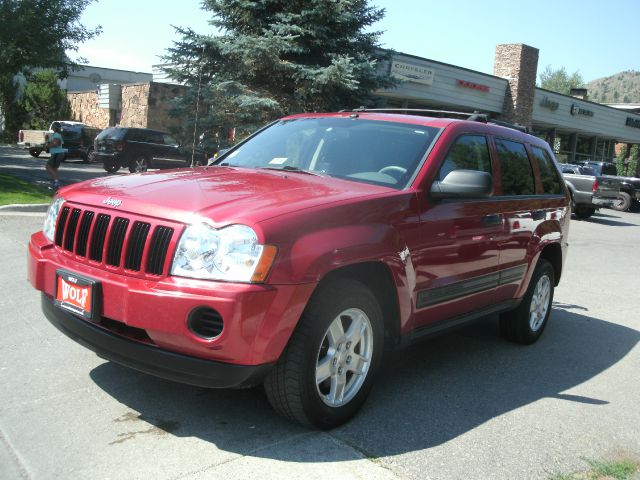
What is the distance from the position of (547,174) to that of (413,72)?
18902mm

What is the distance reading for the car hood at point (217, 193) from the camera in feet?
10.6

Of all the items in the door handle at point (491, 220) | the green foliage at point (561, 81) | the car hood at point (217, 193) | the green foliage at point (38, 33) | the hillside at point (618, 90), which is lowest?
the door handle at point (491, 220)

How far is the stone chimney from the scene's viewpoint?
92.3ft

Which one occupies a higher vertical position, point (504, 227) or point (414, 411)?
point (504, 227)

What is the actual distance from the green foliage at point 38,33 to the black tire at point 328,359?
15.3 meters

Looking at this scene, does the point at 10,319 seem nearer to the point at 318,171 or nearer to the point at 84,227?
the point at 84,227

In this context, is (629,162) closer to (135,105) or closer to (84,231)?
(135,105)

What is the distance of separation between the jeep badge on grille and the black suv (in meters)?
18.4

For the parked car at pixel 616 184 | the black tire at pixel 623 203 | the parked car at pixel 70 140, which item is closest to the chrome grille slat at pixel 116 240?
the parked car at pixel 616 184

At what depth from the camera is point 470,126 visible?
4.78 meters

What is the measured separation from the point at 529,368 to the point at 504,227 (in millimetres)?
1170

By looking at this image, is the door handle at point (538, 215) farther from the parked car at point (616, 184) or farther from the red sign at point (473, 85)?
the red sign at point (473, 85)

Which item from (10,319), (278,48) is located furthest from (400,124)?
(278,48)

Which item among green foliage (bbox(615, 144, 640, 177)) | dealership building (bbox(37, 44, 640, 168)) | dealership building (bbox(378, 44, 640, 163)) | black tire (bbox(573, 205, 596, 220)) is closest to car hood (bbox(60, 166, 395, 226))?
dealership building (bbox(378, 44, 640, 163))
